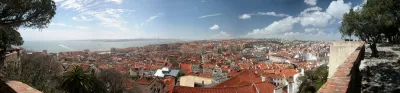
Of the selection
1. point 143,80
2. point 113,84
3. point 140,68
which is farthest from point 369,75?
point 140,68

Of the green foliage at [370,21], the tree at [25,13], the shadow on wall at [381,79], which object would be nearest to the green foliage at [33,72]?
the tree at [25,13]

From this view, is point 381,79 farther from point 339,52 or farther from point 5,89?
point 5,89

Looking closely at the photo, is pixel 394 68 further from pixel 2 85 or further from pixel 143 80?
pixel 143 80

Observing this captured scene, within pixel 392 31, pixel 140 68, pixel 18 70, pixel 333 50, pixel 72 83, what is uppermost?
pixel 392 31

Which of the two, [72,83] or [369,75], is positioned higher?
[369,75]

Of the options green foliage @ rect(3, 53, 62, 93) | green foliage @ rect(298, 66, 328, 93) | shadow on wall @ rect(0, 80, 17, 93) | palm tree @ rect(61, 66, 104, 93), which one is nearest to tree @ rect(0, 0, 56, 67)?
green foliage @ rect(3, 53, 62, 93)

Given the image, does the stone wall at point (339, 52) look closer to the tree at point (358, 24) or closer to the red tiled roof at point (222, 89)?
the red tiled roof at point (222, 89)

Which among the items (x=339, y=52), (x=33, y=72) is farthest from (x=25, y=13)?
(x=339, y=52)

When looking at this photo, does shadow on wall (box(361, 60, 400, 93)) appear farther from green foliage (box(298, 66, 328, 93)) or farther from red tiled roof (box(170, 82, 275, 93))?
green foliage (box(298, 66, 328, 93))
